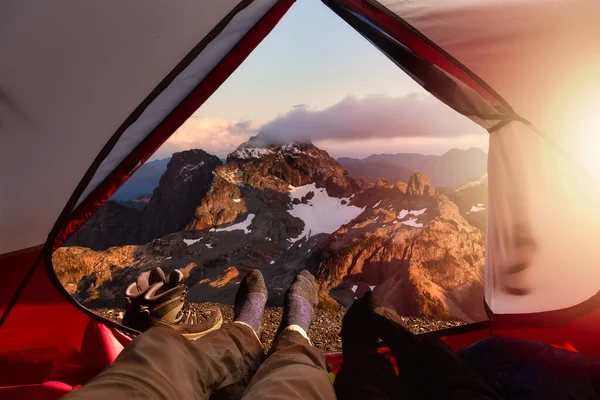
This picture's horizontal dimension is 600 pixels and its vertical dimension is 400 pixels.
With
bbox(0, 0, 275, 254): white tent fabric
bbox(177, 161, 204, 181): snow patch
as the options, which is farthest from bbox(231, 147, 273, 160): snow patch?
bbox(0, 0, 275, 254): white tent fabric

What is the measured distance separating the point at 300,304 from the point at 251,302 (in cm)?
17

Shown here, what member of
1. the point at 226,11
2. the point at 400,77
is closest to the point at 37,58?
the point at 226,11

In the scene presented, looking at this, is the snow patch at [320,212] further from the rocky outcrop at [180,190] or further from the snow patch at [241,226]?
the rocky outcrop at [180,190]

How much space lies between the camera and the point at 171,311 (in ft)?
3.54

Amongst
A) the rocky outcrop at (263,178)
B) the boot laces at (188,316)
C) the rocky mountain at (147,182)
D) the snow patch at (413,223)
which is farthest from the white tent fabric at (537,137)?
the rocky mountain at (147,182)

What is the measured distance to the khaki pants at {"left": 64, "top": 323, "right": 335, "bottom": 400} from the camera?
542 mm

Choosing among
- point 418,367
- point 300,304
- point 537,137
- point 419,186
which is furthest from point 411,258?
point 418,367

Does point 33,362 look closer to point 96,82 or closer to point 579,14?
point 96,82

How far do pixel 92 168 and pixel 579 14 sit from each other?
1.22 meters

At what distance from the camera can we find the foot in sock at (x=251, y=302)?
117 centimetres

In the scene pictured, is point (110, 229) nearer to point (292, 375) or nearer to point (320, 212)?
point (320, 212)

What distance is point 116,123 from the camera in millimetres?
1000

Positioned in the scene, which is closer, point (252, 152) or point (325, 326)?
point (325, 326)

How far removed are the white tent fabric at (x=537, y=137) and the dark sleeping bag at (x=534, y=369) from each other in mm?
325
